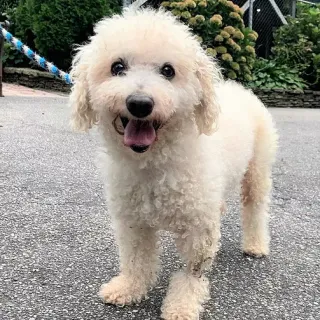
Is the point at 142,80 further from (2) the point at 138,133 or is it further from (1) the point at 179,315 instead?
(1) the point at 179,315

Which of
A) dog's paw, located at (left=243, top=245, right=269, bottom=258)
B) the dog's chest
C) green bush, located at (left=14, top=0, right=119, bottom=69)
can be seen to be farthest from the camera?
green bush, located at (left=14, top=0, right=119, bottom=69)

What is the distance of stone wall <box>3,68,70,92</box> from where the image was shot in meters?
13.2

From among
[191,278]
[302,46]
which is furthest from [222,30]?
[191,278]

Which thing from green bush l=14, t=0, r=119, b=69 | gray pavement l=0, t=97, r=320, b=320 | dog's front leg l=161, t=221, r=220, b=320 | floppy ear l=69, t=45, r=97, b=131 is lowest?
green bush l=14, t=0, r=119, b=69

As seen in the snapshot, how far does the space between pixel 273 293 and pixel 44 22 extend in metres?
10.6

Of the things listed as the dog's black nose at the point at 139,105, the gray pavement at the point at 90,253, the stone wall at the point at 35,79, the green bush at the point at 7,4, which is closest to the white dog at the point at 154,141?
the dog's black nose at the point at 139,105

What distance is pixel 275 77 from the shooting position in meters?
14.8

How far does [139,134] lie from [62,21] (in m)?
10.6

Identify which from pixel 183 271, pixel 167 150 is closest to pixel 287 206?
pixel 183 271

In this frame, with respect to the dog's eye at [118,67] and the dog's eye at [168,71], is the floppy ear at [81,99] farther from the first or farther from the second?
the dog's eye at [168,71]

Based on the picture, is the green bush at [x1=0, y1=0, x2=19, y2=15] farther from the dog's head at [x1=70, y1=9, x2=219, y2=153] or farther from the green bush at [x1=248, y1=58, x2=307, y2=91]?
the dog's head at [x1=70, y1=9, x2=219, y2=153]

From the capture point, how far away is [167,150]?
2.54m

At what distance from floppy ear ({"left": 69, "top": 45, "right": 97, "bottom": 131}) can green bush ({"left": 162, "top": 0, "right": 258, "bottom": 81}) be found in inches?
396

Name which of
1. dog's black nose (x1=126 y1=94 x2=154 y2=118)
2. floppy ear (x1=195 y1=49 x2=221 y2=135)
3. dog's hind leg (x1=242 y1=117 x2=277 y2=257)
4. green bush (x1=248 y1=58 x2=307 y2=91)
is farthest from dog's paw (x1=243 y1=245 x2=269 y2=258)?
green bush (x1=248 y1=58 x2=307 y2=91)
